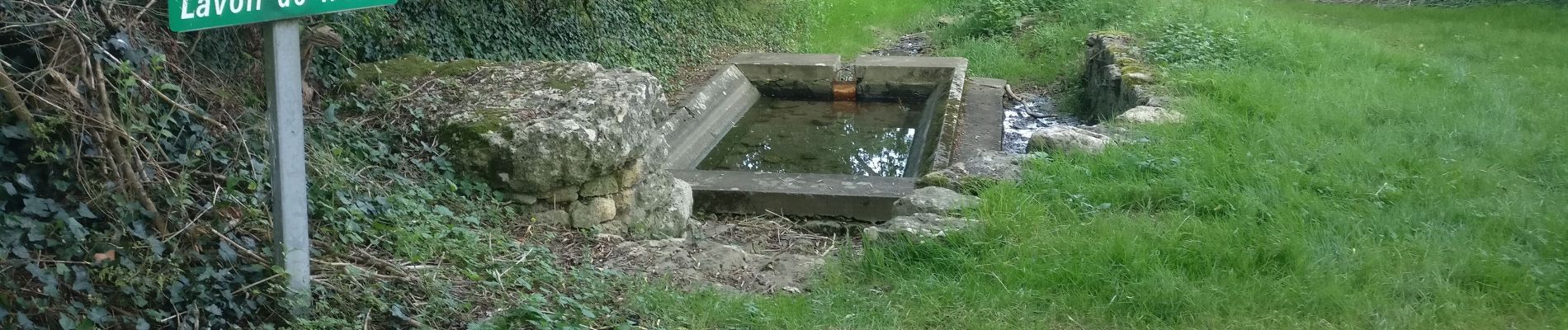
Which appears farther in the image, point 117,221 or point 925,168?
point 925,168

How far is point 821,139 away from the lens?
9492 millimetres

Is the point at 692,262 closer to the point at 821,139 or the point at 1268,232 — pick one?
the point at 1268,232

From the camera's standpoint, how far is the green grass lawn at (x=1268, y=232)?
3742mm

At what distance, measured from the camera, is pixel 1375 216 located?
178 inches

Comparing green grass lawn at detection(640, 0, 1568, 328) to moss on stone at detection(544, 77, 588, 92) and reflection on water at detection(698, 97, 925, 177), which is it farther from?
reflection on water at detection(698, 97, 925, 177)

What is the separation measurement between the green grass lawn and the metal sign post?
114cm

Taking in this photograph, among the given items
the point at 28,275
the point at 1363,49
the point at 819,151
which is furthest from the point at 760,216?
the point at 1363,49

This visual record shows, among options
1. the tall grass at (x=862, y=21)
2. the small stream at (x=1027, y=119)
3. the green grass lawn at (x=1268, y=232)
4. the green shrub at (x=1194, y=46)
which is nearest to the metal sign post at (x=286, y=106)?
the green grass lawn at (x=1268, y=232)

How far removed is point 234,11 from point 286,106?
28 cm

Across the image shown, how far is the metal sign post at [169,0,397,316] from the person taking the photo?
9.08 feet

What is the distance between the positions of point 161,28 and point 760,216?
11.4ft

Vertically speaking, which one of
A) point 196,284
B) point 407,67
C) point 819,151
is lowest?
point 819,151

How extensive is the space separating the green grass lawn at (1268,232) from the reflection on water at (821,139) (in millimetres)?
2371

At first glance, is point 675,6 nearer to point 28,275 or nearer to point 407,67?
point 407,67
